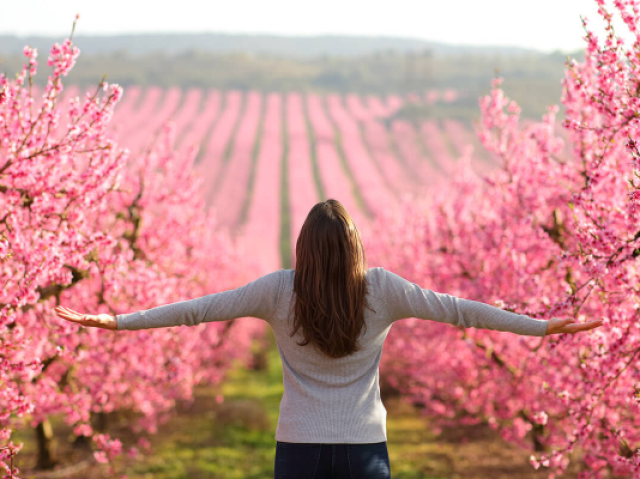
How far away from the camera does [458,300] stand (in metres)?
3.45

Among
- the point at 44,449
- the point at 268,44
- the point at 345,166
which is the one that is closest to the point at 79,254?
the point at 44,449

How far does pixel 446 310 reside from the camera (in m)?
3.40

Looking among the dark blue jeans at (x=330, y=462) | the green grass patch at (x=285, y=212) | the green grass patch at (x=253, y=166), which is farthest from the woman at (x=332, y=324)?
the green grass patch at (x=253, y=166)

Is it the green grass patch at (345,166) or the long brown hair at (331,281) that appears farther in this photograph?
the green grass patch at (345,166)

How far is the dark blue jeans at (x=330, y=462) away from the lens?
3.22m

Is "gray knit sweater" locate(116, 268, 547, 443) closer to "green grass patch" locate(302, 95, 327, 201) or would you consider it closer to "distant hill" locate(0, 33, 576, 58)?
"green grass patch" locate(302, 95, 327, 201)

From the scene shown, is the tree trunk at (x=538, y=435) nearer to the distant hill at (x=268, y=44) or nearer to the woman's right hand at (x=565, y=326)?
the woman's right hand at (x=565, y=326)

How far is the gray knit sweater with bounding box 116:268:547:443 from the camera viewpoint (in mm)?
3340

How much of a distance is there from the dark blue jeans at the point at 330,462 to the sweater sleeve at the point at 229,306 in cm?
72

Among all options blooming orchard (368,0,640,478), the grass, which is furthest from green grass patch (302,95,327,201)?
blooming orchard (368,0,640,478)

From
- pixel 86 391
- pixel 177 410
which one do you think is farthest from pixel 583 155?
pixel 177 410

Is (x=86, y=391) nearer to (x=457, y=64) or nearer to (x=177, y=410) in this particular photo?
(x=177, y=410)

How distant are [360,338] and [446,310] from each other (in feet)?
1.60

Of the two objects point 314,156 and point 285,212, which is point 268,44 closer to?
point 314,156
